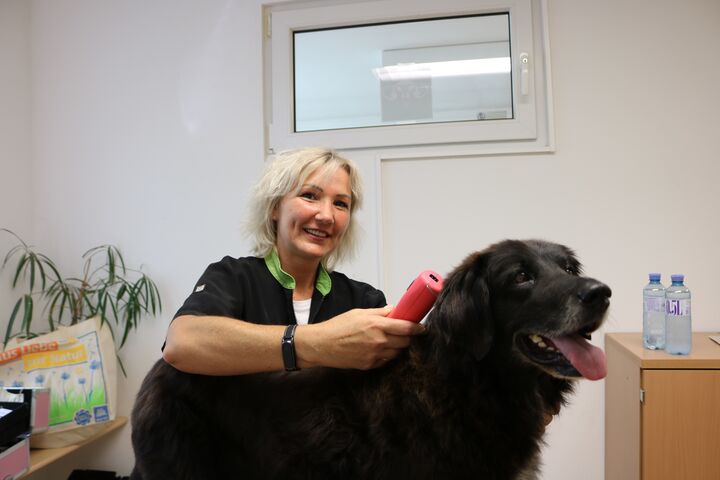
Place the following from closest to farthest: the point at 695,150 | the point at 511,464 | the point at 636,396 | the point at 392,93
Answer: the point at 511,464
the point at 636,396
the point at 695,150
the point at 392,93

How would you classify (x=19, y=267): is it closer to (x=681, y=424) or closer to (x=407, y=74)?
(x=407, y=74)

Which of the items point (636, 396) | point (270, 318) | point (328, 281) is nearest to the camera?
point (270, 318)

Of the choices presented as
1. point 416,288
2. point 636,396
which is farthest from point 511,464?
point 636,396

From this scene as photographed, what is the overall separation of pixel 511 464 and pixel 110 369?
88.1 inches

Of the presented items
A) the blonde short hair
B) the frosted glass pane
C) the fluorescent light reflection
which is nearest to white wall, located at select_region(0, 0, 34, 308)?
the frosted glass pane

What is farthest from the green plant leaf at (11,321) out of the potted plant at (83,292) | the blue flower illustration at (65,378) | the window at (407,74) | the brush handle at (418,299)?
the brush handle at (418,299)

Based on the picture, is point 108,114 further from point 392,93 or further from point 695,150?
point 695,150

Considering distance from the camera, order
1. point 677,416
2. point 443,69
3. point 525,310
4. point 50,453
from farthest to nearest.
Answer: point 443,69, point 50,453, point 677,416, point 525,310

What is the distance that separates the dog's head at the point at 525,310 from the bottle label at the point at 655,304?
4.48 feet

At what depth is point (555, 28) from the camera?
2.45 m

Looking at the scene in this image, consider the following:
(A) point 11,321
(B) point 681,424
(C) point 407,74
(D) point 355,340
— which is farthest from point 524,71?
(A) point 11,321

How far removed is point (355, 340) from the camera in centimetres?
96

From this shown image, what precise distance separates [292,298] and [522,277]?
725 mm

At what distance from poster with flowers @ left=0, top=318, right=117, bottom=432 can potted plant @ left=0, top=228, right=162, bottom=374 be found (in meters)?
0.15
